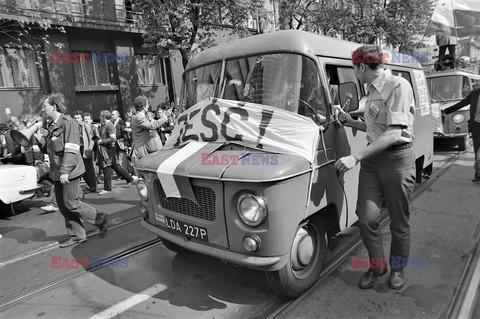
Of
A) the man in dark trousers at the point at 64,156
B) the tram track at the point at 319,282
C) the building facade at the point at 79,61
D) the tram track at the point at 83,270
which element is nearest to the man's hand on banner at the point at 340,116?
the tram track at the point at 319,282

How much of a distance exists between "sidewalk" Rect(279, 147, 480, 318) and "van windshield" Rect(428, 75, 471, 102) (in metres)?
6.13

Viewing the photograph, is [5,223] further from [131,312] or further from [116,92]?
[116,92]

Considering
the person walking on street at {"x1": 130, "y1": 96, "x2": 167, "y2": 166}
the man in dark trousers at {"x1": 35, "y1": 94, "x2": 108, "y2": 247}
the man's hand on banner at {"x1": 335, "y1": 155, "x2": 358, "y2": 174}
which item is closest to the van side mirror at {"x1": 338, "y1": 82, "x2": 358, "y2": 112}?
the man's hand on banner at {"x1": 335, "y1": 155, "x2": 358, "y2": 174}

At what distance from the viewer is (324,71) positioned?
3287 mm

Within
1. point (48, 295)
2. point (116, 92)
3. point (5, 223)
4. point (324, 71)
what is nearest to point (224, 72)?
point (324, 71)

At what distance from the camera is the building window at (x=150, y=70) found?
17094 millimetres

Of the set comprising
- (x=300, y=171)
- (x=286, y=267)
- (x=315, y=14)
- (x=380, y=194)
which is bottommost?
(x=286, y=267)

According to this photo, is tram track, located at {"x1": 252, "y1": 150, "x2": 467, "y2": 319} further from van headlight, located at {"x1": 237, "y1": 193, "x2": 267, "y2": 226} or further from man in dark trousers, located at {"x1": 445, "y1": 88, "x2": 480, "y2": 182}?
man in dark trousers, located at {"x1": 445, "y1": 88, "x2": 480, "y2": 182}

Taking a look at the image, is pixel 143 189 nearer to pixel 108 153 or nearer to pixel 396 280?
pixel 396 280

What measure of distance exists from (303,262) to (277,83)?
1698 mm

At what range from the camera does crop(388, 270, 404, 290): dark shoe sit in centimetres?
319

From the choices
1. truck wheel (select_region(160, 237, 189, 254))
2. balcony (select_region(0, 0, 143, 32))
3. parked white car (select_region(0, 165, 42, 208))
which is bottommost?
truck wheel (select_region(160, 237, 189, 254))

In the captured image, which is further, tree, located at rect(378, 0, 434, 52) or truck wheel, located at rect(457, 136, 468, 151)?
tree, located at rect(378, 0, 434, 52)

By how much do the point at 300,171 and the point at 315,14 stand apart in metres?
15.2
